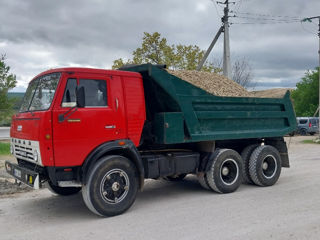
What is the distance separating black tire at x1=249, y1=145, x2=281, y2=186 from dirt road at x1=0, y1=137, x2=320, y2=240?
0.21m

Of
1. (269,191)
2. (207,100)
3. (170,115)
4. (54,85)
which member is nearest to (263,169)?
(269,191)

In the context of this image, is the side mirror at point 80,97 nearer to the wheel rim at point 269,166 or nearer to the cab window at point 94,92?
the cab window at point 94,92

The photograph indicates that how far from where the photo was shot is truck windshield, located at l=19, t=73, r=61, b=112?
18.5ft

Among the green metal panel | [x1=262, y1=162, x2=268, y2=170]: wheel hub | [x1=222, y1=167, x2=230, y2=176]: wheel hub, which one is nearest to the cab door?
the green metal panel

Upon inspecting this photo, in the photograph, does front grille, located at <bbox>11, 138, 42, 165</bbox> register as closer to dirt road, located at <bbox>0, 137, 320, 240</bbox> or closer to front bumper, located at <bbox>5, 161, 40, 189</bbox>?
front bumper, located at <bbox>5, 161, 40, 189</bbox>

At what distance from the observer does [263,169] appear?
8.17 metres

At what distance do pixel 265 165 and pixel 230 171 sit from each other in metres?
1.17

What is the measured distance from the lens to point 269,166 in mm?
8328

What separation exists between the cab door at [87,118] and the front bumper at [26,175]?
1.45 ft

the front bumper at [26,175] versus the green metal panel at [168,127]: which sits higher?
the green metal panel at [168,127]

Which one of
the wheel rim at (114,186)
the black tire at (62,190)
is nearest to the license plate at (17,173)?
the black tire at (62,190)

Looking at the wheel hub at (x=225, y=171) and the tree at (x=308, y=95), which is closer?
the wheel hub at (x=225, y=171)

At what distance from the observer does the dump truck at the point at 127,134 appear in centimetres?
544

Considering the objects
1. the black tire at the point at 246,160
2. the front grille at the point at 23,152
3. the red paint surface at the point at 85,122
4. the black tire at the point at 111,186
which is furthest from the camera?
the black tire at the point at 246,160
